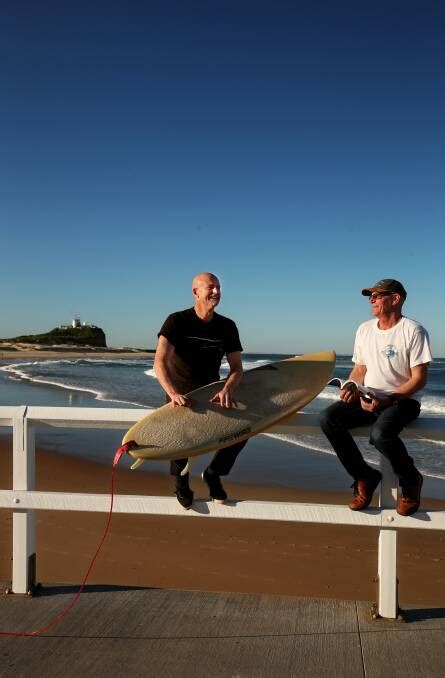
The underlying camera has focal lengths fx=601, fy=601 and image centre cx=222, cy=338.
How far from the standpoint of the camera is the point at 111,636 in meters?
2.78

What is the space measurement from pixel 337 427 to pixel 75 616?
1.61 meters

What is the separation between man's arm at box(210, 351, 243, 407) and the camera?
2.97m

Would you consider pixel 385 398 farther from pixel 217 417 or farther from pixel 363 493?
pixel 217 417

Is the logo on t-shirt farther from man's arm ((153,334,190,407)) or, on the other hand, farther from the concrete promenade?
the concrete promenade

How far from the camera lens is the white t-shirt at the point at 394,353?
3.05m

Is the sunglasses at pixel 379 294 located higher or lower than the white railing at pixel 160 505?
higher

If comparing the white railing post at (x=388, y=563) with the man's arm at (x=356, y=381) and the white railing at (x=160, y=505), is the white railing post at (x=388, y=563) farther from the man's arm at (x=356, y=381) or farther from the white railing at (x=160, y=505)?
the man's arm at (x=356, y=381)

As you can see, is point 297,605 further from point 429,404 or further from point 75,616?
point 429,404

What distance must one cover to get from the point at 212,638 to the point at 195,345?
4.62 ft

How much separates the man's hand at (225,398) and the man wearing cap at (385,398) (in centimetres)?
46

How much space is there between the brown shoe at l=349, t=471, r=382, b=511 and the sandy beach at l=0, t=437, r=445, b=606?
1.68 metres

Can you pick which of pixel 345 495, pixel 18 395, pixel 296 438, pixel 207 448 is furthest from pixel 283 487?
pixel 18 395

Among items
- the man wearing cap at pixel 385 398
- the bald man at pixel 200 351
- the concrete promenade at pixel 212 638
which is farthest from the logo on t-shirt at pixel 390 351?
the concrete promenade at pixel 212 638

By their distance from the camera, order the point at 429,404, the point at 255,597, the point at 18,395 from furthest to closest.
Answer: the point at 429,404
the point at 18,395
the point at 255,597
